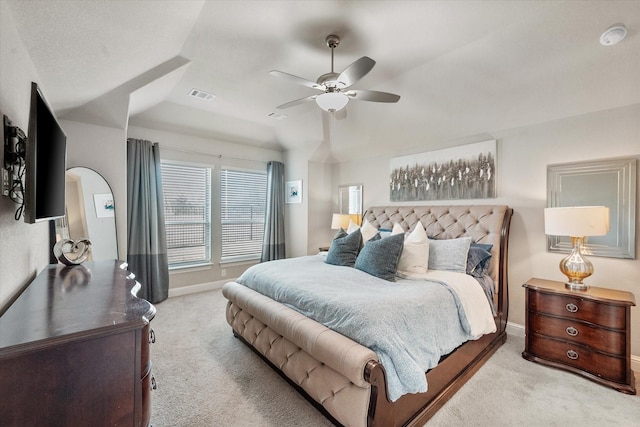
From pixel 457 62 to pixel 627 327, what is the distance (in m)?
2.64

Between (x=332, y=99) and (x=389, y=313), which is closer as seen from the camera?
(x=389, y=313)

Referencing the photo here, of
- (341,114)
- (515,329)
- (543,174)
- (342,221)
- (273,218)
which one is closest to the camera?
(543,174)

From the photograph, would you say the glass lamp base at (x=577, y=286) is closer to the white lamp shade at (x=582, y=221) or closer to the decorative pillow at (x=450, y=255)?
the white lamp shade at (x=582, y=221)

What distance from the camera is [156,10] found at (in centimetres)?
192

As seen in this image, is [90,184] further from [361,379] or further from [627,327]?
[627,327]

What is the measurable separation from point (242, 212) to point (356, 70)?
12.3 ft

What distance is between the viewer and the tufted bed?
1.59 meters

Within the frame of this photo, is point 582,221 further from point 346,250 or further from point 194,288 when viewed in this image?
point 194,288

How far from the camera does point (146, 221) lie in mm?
4066

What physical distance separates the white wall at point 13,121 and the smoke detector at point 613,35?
3.68 meters

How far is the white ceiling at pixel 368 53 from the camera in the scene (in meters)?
1.94

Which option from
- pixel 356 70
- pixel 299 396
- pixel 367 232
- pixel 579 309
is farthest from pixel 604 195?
pixel 299 396

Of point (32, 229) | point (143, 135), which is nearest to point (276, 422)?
point (32, 229)

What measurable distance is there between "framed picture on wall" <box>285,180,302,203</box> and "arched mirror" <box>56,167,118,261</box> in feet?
9.49
